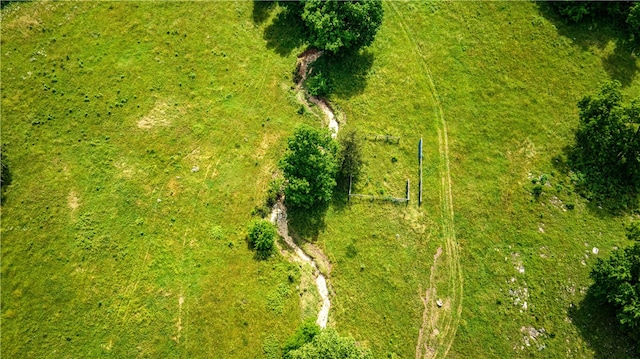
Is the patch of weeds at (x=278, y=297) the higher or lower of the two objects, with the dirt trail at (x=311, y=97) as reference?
lower

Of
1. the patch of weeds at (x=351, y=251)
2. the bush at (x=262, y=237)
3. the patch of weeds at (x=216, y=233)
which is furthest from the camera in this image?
the patch of weeds at (x=351, y=251)

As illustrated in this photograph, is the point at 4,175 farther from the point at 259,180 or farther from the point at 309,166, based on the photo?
the point at 309,166

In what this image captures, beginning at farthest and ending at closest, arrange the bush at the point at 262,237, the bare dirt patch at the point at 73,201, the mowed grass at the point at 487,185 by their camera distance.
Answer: the bare dirt patch at the point at 73,201 < the bush at the point at 262,237 < the mowed grass at the point at 487,185

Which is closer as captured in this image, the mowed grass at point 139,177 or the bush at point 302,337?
the bush at point 302,337

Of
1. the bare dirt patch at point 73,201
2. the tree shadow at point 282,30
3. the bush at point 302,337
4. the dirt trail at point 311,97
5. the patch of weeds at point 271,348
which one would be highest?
the tree shadow at point 282,30

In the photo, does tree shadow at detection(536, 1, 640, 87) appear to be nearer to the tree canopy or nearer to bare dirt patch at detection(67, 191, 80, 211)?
the tree canopy

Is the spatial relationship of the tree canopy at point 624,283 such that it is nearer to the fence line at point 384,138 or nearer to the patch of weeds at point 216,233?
the fence line at point 384,138

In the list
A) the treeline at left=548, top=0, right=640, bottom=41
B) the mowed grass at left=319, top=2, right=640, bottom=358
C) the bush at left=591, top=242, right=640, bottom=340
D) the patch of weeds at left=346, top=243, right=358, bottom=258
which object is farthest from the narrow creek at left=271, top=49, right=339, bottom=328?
the treeline at left=548, top=0, right=640, bottom=41

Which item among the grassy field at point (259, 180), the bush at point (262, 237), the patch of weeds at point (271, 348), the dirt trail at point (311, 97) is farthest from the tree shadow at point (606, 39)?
the patch of weeds at point (271, 348)
